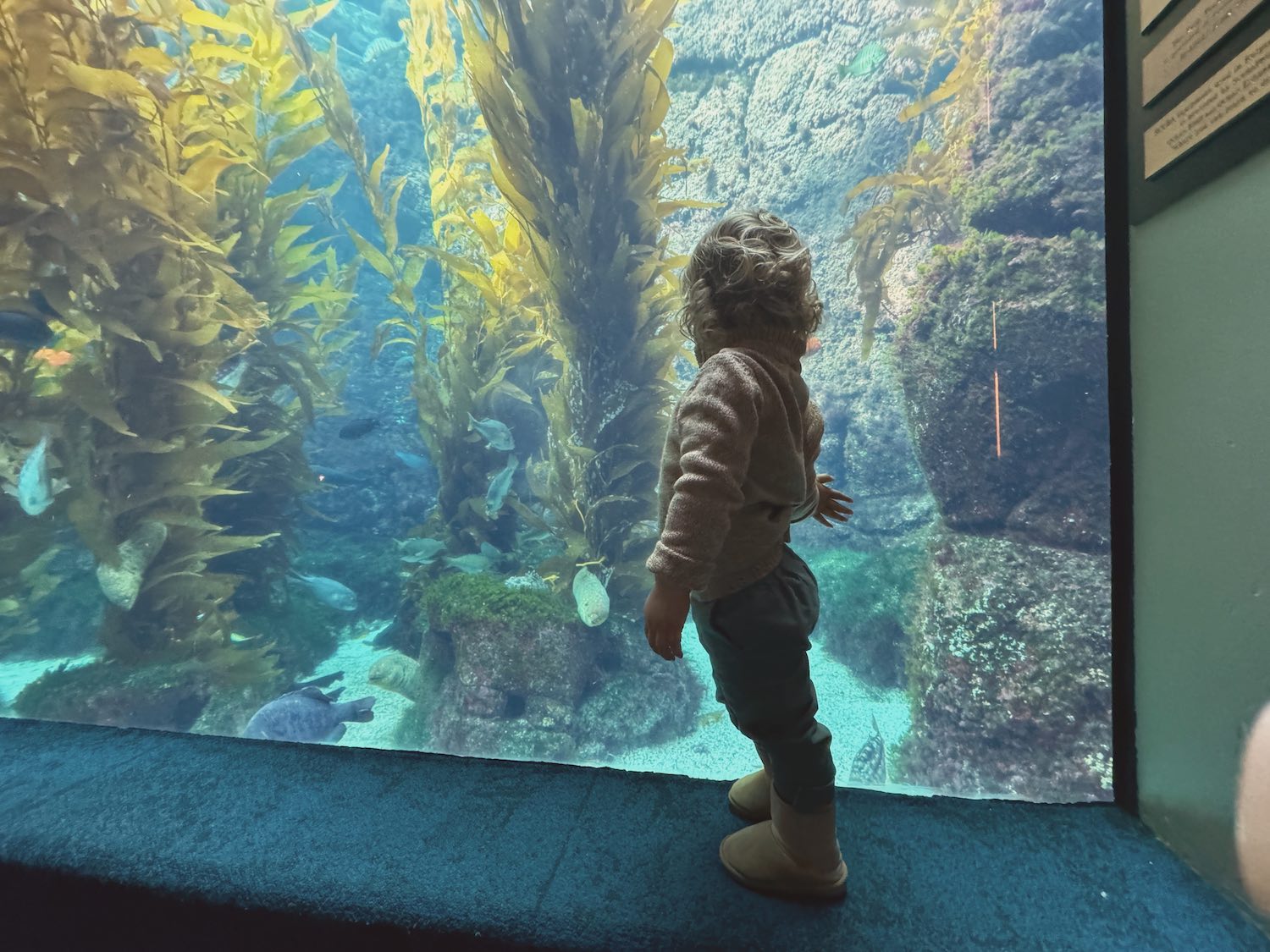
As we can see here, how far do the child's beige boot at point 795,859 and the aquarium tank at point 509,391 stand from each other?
2.62 metres

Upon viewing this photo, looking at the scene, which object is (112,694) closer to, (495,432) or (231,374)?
(231,374)

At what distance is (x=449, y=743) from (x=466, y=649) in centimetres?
70

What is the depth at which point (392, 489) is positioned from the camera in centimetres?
872

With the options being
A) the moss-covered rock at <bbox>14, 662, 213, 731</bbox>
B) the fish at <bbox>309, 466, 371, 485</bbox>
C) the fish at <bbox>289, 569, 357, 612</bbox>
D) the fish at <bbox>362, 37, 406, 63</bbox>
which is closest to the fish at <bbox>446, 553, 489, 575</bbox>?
the fish at <bbox>289, 569, 357, 612</bbox>

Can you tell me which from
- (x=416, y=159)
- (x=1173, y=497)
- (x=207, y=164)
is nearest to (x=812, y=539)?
(x=1173, y=497)

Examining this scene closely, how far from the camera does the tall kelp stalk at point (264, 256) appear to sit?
13.1ft

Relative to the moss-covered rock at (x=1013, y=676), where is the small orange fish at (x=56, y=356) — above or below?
above

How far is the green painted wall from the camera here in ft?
2.95

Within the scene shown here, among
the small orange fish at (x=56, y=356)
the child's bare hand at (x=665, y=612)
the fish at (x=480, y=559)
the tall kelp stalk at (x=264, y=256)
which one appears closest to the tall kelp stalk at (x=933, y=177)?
the fish at (x=480, y=559)

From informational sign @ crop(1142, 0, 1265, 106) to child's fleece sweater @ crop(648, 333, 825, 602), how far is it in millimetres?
809

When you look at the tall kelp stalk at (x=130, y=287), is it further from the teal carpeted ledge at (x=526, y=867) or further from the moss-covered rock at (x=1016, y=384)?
the moss-covered rock at (x=1016, y=384)

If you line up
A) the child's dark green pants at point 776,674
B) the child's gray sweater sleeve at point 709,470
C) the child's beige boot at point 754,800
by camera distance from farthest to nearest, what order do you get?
the child's beige boot at point 754,800
the child's dark green pants at point 776,674
the child's gray sweater sleeve at point 709,470

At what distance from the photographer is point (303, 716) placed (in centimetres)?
323

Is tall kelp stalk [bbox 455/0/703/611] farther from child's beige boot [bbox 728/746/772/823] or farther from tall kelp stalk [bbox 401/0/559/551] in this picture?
child's beige boot [bbox 728/746/772/823]
